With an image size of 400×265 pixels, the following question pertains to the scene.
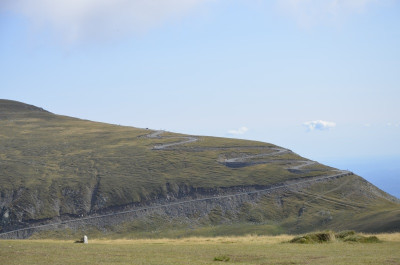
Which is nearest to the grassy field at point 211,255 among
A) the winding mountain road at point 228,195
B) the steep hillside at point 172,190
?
the steep hillside at point 172,190

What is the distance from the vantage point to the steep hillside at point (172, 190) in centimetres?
11025

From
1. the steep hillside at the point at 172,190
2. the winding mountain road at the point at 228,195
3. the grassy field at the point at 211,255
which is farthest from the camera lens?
the steep hillside at the point at 172,190

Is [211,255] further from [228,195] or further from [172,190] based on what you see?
[172,190]

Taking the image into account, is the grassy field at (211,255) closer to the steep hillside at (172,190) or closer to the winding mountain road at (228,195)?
the steep hillside at (172,190)

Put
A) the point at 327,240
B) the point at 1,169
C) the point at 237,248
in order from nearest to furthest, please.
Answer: the point at 237,248, the point at 327,240, the point at 1,169

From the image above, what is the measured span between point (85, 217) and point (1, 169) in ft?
110

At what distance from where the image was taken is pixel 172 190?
128 meters

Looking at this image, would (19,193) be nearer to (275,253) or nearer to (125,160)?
(125,160)

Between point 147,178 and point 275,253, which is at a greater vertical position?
point 147,178

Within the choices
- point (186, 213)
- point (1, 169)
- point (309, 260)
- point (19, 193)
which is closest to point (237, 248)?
point (309, 260)

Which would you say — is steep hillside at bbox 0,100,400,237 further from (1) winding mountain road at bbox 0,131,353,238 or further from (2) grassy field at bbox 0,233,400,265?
(2) grassy field at bbox 0,233,400,265

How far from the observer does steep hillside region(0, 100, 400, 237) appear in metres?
110

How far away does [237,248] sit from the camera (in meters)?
40.7

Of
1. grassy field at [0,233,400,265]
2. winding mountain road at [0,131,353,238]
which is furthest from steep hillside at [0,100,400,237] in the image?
grassy field at [0,233,400,265]
